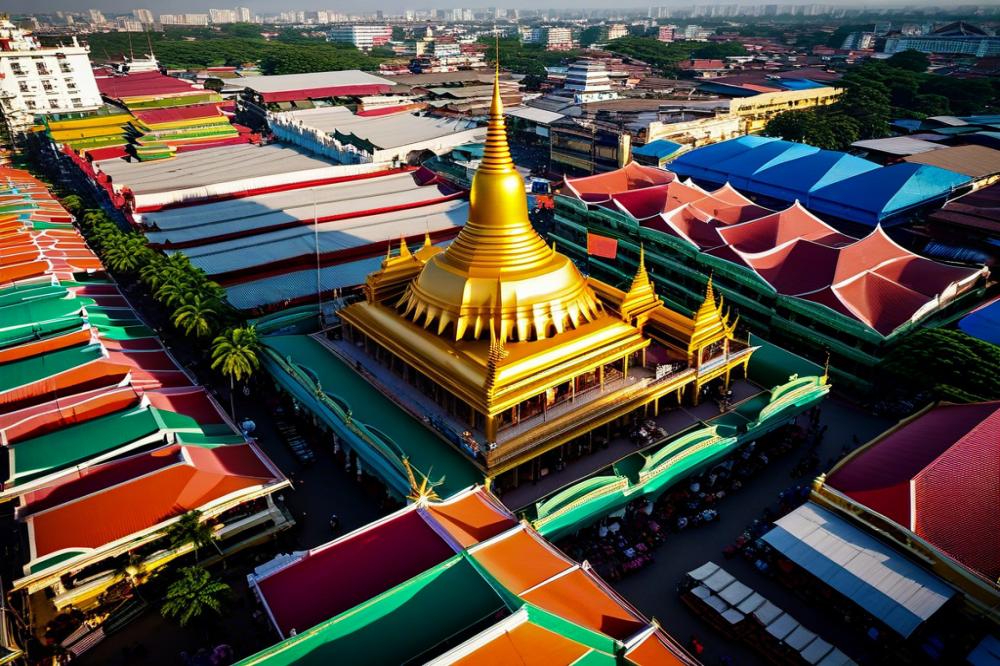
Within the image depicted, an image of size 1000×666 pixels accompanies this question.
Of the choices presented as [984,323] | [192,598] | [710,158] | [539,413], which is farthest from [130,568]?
[710,158]

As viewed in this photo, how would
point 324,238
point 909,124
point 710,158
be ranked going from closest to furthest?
point 324,238
point 710,158
point 909,124

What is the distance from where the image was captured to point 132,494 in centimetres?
2331

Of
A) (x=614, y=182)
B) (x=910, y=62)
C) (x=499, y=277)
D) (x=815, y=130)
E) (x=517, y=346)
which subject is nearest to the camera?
(x=517, y=346)

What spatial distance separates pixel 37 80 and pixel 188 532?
109 meters

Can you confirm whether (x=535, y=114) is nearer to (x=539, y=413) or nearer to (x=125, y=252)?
(x=125, y=252)

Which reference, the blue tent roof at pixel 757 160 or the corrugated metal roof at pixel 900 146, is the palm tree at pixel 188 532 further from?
the corrugated metal roof at pixel 900 146

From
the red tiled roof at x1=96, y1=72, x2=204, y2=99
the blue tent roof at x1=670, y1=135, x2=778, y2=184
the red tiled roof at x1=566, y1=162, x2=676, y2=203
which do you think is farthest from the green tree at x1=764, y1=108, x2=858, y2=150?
the red tiled roof at x1=96, y1=72, x2=204, y2=99

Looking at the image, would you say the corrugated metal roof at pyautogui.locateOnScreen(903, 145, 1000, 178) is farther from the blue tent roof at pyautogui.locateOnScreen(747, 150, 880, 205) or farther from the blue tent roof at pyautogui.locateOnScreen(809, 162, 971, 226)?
the blue tent roof at pyautogui.locateOnScreen(747, 150, 880, 205)

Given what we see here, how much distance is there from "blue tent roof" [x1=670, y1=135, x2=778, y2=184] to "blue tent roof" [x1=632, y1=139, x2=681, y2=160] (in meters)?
2.31

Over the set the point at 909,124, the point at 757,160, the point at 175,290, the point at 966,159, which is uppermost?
the point at 175,290

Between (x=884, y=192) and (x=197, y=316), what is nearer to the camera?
(x=197, y=316)

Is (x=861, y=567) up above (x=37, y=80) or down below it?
below

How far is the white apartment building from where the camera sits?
9856 cm

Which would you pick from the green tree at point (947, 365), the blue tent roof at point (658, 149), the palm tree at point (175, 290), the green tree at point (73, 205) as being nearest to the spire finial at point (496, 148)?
the palm tree at point (175, 290)
